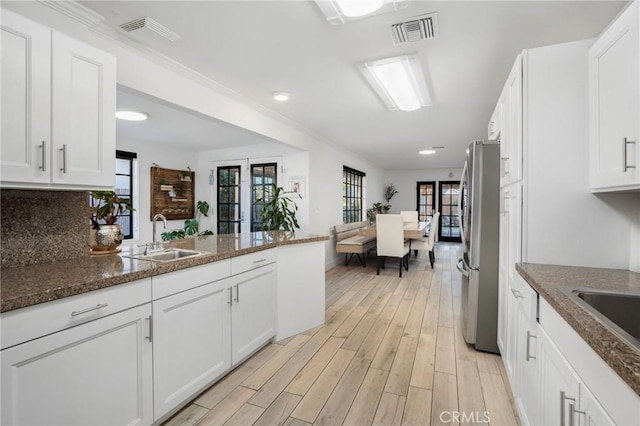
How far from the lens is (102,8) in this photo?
180cm

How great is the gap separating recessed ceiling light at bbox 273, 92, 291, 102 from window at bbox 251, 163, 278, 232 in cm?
218

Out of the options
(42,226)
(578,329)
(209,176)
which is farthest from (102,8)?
(209,176)

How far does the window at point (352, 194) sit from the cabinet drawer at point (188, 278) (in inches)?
188

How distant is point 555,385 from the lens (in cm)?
110

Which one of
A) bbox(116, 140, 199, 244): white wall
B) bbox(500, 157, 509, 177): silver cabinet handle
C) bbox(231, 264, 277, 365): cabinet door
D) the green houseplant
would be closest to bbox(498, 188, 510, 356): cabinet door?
bbox(500, 157, 509, 177): silver cabinet handle

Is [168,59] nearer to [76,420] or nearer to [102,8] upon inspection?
[102,8]

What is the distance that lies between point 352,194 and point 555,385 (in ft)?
20.8

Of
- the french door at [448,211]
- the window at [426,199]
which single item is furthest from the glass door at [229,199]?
the french door at [448,211]

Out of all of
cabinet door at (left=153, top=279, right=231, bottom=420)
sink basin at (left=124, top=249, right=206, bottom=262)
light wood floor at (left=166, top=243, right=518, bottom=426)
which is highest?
sink basin at (left=124, top=249, right=206, bottom=262)

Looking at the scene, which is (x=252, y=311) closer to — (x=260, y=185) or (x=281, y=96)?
(x=281, y=96)

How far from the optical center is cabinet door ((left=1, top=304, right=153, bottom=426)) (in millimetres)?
1089

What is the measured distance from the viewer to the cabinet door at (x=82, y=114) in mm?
1509

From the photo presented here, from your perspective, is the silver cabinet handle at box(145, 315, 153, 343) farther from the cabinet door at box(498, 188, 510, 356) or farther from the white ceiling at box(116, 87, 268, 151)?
the cabinet door at box(498, 188, 510, 356)

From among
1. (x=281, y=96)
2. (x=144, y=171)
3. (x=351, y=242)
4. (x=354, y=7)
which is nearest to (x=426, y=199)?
(x=351, y=242)
